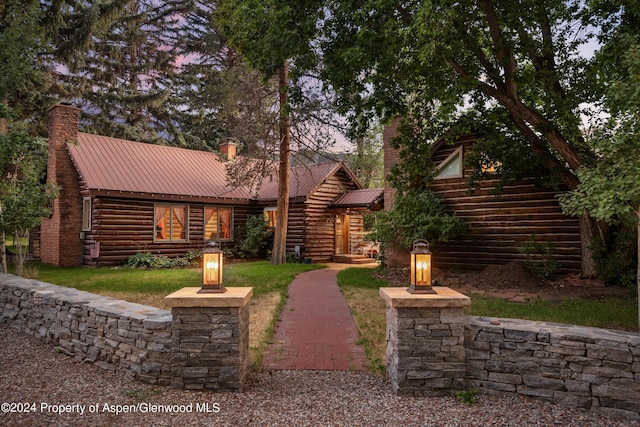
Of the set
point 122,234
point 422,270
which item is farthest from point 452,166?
point 122,234

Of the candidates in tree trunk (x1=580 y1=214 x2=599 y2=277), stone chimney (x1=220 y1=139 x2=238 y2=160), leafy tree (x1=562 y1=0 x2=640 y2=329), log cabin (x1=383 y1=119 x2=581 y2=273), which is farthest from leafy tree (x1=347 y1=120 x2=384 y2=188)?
leafy tree (x1=562 y1=0 x2=640 y2=329)

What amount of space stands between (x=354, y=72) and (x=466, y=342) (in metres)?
6.26

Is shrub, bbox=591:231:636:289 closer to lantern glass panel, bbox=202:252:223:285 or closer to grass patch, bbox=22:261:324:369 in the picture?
grass patch, bbox=22:261:324:369

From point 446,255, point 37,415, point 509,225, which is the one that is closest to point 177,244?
point 446,255

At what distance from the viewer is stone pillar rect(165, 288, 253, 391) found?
4227 mm

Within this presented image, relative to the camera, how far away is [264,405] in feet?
13.2

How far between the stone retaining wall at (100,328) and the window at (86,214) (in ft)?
28.1

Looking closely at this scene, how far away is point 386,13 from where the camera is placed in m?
8.32

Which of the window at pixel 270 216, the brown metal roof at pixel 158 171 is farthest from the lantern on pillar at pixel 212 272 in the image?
the window at pixel 270 216

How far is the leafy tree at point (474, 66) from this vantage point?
7.73 m

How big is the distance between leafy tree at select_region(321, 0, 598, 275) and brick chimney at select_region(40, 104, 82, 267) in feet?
35.6

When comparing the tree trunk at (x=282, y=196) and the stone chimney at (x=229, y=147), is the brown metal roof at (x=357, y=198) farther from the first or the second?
the stone chimney at (x=229, y=147)

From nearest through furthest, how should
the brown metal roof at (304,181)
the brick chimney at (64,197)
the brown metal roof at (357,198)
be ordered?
1. the brick chimney at (64,197)
2. the brown metal roof at (357,198)
3. the brown metal roof at (304,181)

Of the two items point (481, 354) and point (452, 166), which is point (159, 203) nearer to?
point (452, 166)
